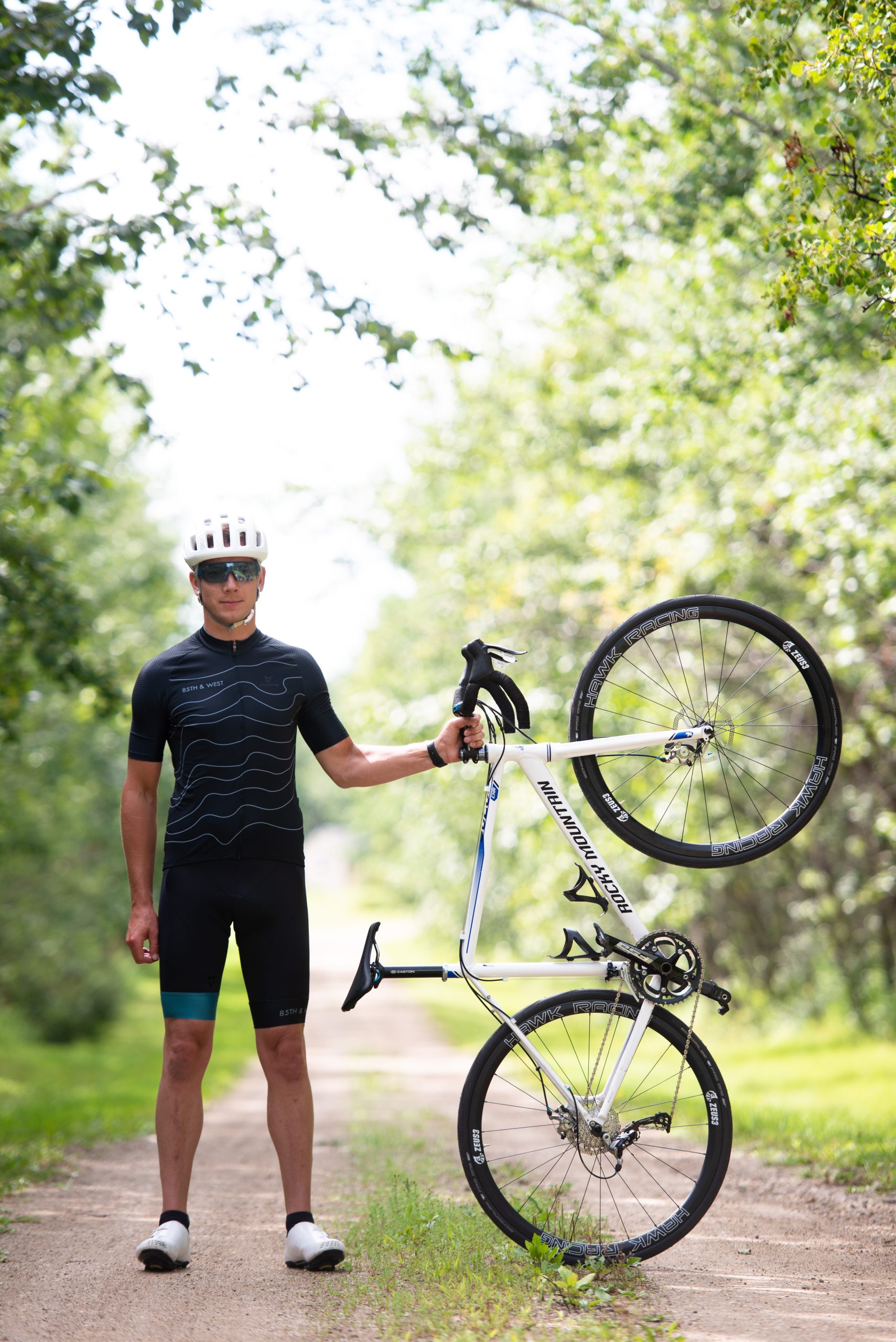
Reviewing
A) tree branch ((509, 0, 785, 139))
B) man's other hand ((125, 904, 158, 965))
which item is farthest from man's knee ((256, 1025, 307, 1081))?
tree branch ((509, 0, 785, 139))

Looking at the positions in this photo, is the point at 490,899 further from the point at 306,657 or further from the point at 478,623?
the point at 306,657

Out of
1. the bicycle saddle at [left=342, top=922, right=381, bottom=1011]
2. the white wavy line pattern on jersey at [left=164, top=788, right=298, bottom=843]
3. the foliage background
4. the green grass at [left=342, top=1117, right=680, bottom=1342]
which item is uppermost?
the foliage background

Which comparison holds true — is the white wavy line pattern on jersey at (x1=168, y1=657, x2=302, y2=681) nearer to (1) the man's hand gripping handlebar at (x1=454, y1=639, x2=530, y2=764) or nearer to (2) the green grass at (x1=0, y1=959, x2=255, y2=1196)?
(1) the man's hand gripping handlebar at (x1=454, y1=639, x2=530, y2=764)

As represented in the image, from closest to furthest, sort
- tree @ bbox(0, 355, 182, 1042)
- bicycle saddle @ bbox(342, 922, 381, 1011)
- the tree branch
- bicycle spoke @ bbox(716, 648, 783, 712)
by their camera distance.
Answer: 1. bicycle saddle @ bbox(342, 922, 381, 1011)
2. bicycle spoke @ bbox(716, 648, 783, 712)
3. the tree branch
4. tree @ bbox(0, 355, 182, 1042)

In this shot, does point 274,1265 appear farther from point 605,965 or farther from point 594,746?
point 594,746

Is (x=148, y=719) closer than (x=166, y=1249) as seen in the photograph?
No

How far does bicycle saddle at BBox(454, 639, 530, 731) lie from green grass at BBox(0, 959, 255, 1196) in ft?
11.8

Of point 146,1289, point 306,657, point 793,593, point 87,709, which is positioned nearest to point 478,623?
point 793,593

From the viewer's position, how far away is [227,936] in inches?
169

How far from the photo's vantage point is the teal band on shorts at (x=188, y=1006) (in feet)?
13.7

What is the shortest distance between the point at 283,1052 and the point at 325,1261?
0.71 meters

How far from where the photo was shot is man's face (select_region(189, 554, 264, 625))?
14.4 feet

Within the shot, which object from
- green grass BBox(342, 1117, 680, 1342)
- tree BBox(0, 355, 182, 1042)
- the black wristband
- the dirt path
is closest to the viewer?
green grass BBox(342, 1117, 680, 1342)

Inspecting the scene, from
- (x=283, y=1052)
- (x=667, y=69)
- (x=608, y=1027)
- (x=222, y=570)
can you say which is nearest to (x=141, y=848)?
(x=283, y=1052)
